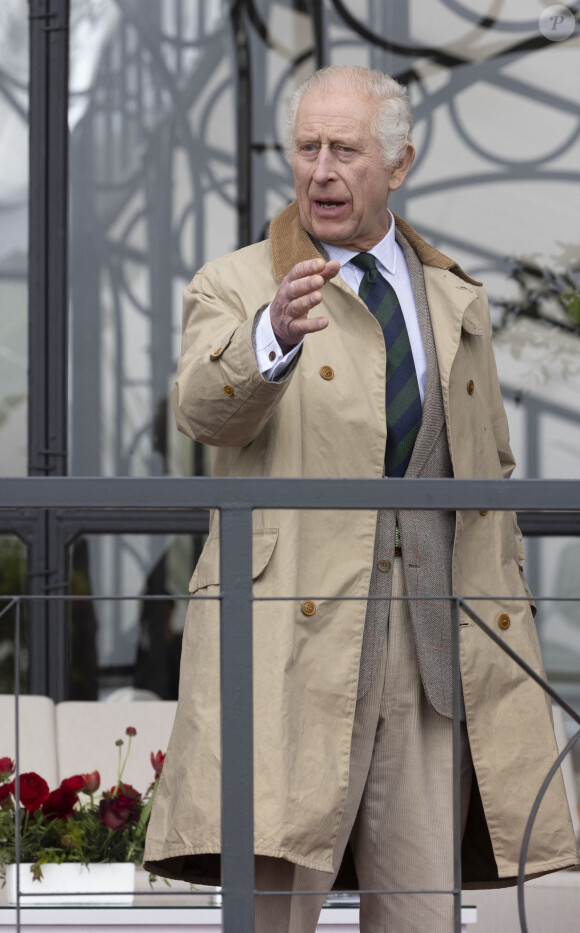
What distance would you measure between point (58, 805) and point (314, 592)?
40.7 inches

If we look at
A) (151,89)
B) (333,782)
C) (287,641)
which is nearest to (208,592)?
(287,641)

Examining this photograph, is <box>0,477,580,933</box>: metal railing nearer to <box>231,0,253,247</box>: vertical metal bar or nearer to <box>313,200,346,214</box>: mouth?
<box>313,200,346,214</box>: mouth

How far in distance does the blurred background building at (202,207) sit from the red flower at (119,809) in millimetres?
1604

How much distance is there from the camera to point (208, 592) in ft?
5.63

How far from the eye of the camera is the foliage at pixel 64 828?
2479 millimetres

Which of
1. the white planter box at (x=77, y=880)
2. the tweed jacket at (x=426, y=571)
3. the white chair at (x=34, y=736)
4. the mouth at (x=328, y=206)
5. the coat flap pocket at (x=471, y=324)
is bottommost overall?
the white planter box at (x=77, y=880)

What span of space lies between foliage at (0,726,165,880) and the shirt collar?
Result: 113 centimetres

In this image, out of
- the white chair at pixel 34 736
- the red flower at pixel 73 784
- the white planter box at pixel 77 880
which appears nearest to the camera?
the white planter box at pixel 77 880

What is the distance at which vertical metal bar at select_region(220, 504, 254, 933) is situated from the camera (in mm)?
1430

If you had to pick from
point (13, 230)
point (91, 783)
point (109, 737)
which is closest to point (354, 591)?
point (91, 783)

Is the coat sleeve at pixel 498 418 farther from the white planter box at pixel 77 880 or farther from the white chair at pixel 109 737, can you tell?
the white chair at pixel 109 737

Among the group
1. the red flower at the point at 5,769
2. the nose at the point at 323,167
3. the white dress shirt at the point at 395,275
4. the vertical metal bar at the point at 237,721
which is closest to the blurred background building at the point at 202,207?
the red flower at the point at 5,769

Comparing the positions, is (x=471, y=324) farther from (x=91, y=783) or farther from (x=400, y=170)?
(x=91, y=783)

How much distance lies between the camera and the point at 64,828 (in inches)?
98.7
